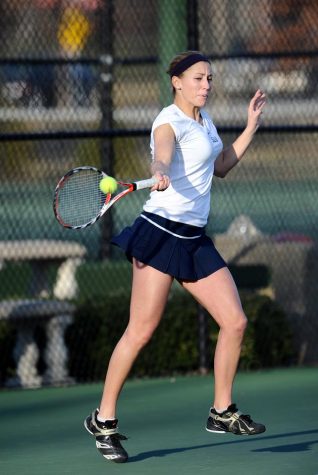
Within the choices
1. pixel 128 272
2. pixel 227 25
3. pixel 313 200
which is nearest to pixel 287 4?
pixel 227 25

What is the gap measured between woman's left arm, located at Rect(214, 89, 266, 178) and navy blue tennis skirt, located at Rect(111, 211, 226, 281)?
379mm

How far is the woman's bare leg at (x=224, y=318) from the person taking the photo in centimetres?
594

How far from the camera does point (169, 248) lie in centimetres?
593

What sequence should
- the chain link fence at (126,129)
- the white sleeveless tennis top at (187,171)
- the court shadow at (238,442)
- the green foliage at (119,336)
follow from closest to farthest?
1. the white sleeveless tennis top at (187,171)
2. the court shadow at (238,442)
3. the green foliage at (119,336)
4. the chain link fence at (126,129)

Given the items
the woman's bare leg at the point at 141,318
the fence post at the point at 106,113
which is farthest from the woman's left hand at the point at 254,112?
the fence post at the point at 106,113

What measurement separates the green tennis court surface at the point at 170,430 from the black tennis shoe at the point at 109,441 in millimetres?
44

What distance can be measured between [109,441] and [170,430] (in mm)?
958

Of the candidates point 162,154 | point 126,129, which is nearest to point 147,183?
point 162,154

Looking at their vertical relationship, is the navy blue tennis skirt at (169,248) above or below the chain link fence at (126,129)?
below

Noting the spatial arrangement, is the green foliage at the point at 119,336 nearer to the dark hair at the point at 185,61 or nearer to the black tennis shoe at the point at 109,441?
the black tennis shoe at the point at 109,441

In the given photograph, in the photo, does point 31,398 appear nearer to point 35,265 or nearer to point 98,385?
point 98,385

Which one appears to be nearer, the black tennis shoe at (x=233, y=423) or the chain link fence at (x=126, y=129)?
the black tennis shoe at (x=233, y=423)

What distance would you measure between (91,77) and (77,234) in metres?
1.14

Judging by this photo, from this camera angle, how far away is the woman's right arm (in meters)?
5.36
